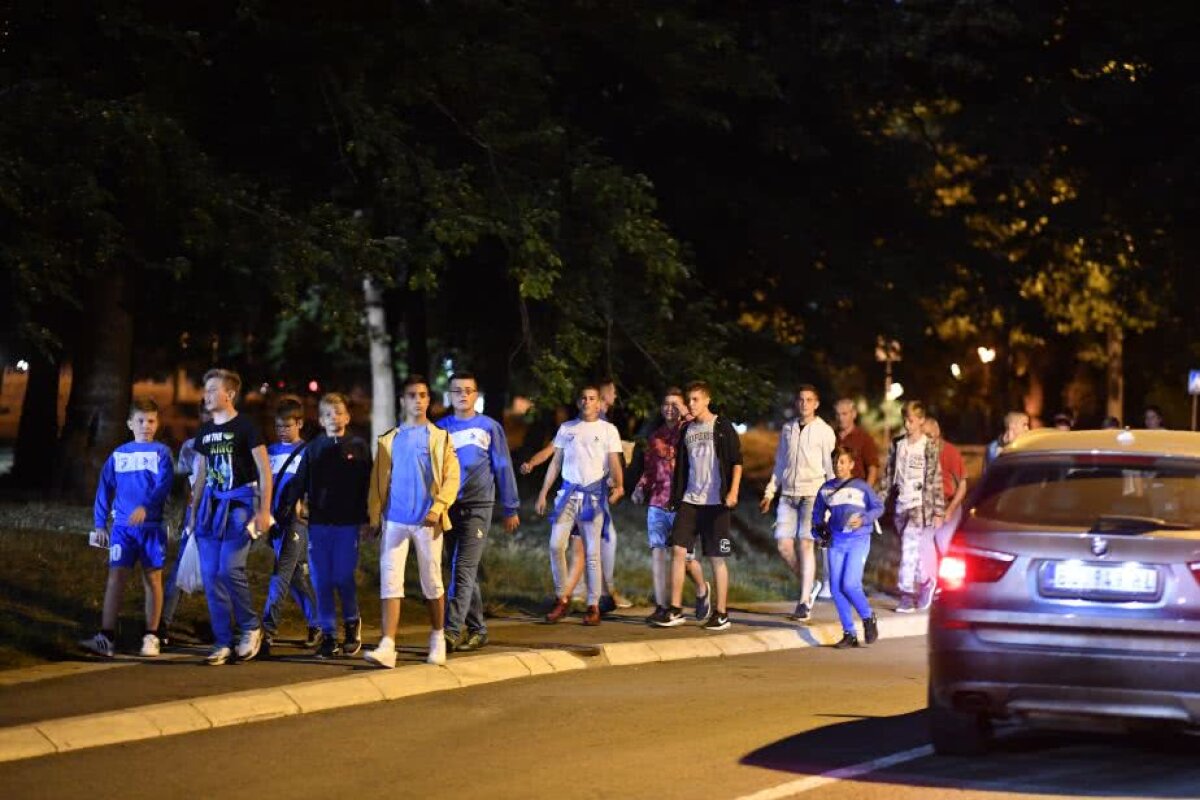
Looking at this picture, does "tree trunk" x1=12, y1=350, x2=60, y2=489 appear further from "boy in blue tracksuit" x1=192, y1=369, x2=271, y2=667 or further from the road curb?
"boy in blue tracksuit" x1=192, y1=369, x2=271, y2=667

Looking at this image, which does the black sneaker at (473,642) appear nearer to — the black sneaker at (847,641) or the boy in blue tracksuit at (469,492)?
the boy in blue tracksuit at (469,492)

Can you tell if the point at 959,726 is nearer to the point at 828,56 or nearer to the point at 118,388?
the point at 118,388

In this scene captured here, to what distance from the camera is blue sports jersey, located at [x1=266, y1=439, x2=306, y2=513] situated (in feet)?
44.8

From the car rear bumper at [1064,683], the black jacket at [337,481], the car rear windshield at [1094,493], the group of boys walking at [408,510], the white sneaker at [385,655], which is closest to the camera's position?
the car rear bumper at [1064,683]

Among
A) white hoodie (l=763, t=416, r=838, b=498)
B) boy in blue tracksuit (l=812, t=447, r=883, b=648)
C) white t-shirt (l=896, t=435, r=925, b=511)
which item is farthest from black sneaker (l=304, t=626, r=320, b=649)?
white t-shirt (l=896, t=435, r=925, b=511)

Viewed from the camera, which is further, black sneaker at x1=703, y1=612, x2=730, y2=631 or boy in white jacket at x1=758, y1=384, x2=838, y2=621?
boy in white jacket at x1=758, y1=384, x2=838, y2=621

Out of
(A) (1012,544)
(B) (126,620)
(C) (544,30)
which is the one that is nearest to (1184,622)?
(A) (1012,544)

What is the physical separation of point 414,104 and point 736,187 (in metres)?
8.74

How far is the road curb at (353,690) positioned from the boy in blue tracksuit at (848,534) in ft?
1.92

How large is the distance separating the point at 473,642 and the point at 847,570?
296 cm

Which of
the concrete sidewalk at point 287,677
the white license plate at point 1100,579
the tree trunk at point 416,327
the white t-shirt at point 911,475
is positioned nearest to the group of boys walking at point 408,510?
the concrete sidewalk at point 287,677

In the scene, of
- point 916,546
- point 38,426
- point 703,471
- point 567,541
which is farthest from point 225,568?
point 38,426

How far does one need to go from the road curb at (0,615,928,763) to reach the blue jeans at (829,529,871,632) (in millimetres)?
653

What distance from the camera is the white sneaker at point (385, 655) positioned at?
1247 cm
